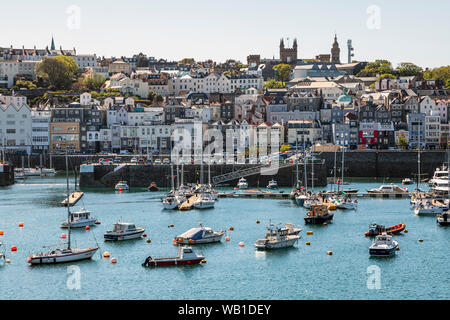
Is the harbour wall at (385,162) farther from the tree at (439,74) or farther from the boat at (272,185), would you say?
the tree at (439,74)

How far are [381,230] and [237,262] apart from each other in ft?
33.3

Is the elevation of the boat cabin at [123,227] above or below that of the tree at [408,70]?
below

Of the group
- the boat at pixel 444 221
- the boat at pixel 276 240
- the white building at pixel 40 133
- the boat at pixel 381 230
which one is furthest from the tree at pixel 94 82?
the boat at pixel 276 240

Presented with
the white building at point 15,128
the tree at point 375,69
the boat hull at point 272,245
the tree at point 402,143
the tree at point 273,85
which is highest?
the tree at point 375,69

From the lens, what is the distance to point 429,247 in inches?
1576

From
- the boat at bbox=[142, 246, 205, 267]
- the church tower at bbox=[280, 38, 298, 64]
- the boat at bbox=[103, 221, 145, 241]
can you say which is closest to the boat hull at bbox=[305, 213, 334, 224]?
the boat at bbox=[103, 221, 145, 241]

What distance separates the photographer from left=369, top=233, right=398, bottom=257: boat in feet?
123

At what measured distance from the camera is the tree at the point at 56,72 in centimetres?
13925

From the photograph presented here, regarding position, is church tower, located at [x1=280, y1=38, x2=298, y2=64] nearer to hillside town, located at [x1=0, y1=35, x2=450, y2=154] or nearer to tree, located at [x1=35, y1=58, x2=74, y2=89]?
hillside town, located at [x1=0, y1=35, x2=450, y2=154]

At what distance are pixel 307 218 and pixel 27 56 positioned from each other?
122 m

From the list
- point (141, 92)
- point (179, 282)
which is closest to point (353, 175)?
point (179, 282)

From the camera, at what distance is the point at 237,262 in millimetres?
36406

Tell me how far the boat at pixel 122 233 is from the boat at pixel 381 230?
41.4ft

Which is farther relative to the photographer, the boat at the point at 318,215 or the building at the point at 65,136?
the building at the point at 65,136
